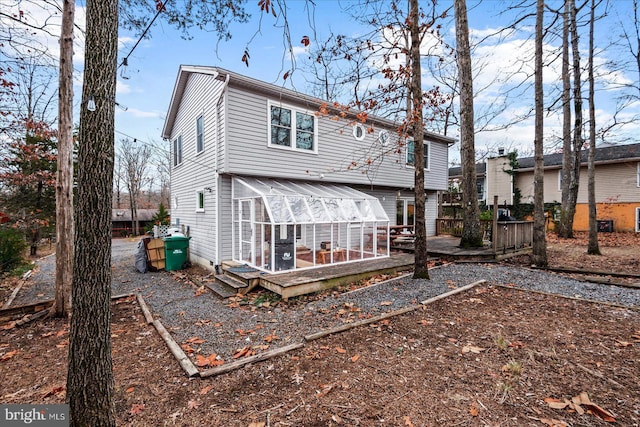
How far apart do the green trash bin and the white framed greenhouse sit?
2952 mm

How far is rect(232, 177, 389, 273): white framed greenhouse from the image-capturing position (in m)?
7.27

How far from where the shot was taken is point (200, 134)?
386 inches

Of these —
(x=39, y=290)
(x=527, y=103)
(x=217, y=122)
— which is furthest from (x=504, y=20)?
(x=39, y=290)

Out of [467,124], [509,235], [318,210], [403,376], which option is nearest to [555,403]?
[403,376]

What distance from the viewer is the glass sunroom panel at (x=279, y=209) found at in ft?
23.3

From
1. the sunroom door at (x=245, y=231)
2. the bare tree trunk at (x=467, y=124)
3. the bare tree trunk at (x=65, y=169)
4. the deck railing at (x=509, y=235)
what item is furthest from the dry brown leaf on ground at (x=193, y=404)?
the bare tree trunk at (x=467, y=124)

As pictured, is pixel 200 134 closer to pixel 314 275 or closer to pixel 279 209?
pixel 279 209

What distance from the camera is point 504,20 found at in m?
8.32

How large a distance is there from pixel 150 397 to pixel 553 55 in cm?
1258

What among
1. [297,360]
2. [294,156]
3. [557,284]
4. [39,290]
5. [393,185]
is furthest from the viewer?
[393,185]

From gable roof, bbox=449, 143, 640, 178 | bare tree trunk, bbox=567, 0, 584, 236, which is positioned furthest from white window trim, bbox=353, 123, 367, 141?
gable roof, bbox=449, 143, 640, 178

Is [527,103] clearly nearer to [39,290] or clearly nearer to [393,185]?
[393,185]

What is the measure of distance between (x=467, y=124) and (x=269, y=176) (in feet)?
23.2

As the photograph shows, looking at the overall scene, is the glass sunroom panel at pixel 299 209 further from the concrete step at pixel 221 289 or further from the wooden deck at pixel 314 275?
the concrete step at pixel 221 289
